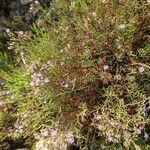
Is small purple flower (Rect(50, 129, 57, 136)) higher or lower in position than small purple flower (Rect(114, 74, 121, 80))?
lower

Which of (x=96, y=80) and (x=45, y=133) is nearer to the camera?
(x=45, y=133)

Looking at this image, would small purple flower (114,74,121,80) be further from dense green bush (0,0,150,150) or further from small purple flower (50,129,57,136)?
small purple flower (50,129,57,136)

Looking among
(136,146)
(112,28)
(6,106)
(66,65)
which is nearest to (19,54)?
(6,106)

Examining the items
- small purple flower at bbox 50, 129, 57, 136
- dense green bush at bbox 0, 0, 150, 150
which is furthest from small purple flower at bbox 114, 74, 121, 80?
small purple flower at bbox 50, 129, 57, 136

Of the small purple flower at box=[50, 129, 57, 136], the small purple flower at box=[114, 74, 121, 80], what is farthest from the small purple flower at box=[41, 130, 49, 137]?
the small purple flower at box=[114, 74, 121, 80]

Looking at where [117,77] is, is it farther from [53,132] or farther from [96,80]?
[53,132]

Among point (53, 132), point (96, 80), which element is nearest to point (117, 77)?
point (96, 80)

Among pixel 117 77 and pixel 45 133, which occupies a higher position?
pixel 117 77

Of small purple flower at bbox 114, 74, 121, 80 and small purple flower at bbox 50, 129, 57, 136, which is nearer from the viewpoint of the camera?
small purple flower at bbox 50, 129, 57, 136

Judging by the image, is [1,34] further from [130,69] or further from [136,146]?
[136,146]
